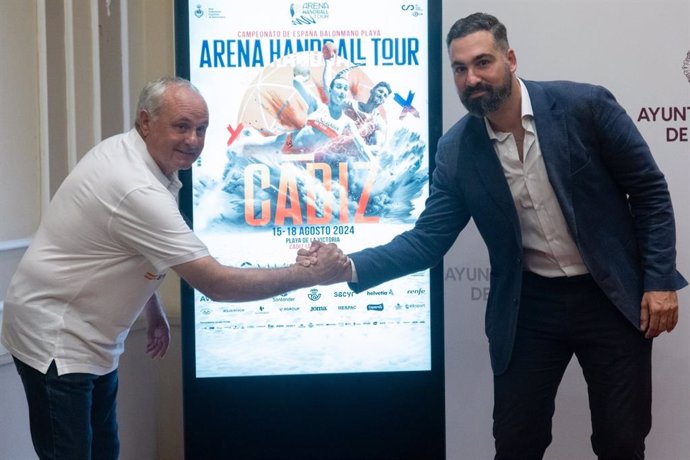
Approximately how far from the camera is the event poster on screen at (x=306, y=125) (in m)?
3.14

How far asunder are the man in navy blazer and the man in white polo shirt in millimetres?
763

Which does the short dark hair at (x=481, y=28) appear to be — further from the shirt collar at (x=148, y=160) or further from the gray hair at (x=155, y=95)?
the shirt collar at (x=148, y=160)

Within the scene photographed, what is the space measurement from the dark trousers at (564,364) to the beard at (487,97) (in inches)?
20.4

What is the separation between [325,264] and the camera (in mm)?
2756

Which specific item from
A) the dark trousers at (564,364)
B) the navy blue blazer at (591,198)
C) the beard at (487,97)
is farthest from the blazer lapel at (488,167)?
the dark trousers at (564,364)

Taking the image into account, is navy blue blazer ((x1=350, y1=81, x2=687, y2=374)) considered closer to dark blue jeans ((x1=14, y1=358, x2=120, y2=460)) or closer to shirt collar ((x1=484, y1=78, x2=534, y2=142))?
shirt collar ((x1=484, y1=78, x2=534, y2=142))

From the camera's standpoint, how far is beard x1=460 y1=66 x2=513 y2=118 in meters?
2.49

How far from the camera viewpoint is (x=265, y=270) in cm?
249

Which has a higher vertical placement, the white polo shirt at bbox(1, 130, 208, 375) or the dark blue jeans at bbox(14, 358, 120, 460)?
the white polo shirt at bbox(1, 130, 208, 375)

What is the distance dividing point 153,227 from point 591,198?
3.96 ft

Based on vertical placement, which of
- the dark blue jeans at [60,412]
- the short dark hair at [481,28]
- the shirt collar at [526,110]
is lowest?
the dark blue jeans at [60,412]

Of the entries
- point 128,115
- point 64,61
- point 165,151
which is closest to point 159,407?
point 128,115

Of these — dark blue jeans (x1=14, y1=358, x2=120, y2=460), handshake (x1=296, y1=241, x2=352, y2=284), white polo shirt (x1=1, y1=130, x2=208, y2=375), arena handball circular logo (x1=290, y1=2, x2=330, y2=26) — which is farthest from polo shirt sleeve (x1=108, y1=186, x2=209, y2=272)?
arena handball circular logo (x1=290, y1=2, x2=330, y2=26)

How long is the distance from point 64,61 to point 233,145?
0.66m
